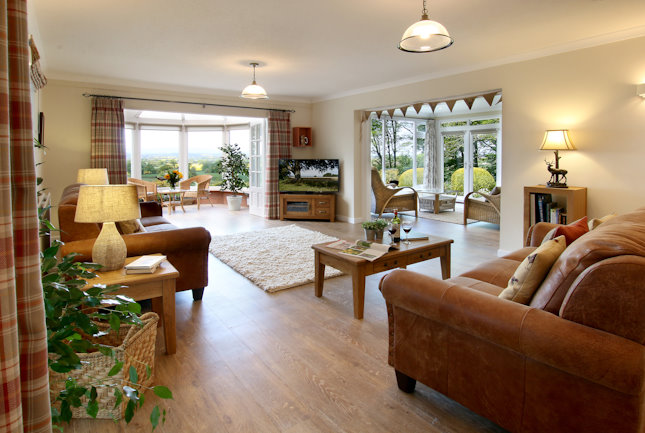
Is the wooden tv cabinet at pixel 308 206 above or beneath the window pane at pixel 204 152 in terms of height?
beneath

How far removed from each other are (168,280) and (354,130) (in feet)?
17.6

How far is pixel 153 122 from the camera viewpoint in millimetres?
9914

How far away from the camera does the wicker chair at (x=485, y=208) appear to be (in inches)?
265

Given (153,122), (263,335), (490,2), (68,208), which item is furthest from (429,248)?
(153,122)

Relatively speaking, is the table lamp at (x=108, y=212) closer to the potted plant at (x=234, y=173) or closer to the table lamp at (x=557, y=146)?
the table lamp at (x=557, y=146)

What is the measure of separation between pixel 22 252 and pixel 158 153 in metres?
10.3

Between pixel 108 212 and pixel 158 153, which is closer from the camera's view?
pixel 108 212

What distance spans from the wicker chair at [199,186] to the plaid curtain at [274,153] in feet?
7.81

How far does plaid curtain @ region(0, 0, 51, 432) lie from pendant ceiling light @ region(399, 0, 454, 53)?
2.36 meters

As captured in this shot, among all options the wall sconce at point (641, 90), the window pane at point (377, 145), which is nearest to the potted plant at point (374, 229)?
the wall sconce at point (641, 90)

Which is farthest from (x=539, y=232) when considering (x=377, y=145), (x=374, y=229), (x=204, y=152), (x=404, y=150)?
(x=204, y=152)

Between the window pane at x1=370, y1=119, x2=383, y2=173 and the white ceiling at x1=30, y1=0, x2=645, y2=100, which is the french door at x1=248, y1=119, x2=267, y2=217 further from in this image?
the window pane at x1=370, y1=119, x2=383, y2=173

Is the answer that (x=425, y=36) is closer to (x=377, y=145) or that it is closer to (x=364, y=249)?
(x=364, y=249)

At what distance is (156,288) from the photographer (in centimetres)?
249
